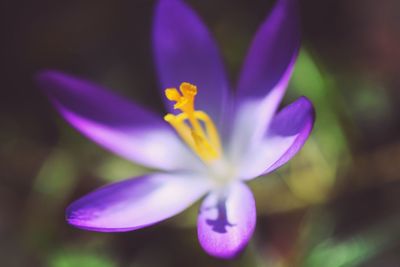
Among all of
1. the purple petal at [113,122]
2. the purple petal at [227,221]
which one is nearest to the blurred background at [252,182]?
the purple petal at [227,221]

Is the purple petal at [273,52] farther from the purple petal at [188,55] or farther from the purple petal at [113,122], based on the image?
the purple petal at [113,122]

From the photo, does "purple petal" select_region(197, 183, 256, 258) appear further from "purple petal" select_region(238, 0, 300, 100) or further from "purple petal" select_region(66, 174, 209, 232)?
"purple petal" select_region(238, 0, 300, 100)

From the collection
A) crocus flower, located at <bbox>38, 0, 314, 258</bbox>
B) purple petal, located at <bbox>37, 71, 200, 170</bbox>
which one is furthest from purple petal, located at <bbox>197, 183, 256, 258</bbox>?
purple petal, located at <bbox>37, 71, 200, 170</bbox>

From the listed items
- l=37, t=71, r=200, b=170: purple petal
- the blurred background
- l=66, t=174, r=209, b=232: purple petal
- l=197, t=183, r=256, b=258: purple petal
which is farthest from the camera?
the blurred background

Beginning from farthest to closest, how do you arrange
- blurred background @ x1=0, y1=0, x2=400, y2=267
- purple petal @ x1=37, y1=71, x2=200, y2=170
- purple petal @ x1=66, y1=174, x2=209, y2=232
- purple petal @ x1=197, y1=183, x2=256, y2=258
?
blurred background @ x1=0, y1=0, x2=400, y2=267 → purple petal @ x1=37, y1=71, x2=200, y2=170 → purple petal @ x1=66, y1=174, x2=209, y2=232 → purple petal @ x1=197, y1=183, x2=256, y2=258

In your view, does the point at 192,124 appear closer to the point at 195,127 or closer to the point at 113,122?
the point at 195,127

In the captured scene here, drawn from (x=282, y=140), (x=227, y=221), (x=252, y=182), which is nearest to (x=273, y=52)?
(x=282, y=140)
